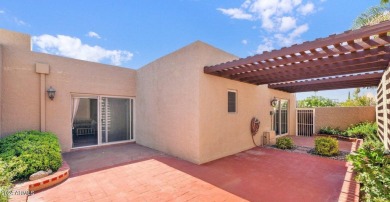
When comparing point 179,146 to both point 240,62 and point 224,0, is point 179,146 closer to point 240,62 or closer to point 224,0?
point 240,62

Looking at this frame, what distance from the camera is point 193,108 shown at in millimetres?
6500

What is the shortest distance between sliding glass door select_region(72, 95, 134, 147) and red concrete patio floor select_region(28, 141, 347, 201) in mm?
1843

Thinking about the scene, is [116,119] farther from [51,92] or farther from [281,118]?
[281,118]

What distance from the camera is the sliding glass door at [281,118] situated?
477 inches

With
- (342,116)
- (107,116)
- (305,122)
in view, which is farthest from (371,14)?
(107,116)

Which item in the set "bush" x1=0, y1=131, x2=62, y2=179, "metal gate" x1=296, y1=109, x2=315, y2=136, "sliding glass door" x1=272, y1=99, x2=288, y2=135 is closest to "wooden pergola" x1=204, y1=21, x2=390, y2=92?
"sliding glass door" x1=272, y1=99, x2=288, y2=135

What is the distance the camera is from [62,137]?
7.93m

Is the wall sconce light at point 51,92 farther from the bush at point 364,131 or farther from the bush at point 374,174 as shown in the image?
the bush at point 364,131

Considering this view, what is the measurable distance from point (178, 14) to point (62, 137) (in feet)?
27.4

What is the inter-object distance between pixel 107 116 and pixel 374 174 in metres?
10.1

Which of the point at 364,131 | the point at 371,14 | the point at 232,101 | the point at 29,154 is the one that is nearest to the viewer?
the point at 29,154

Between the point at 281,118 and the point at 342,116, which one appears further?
the point at 342,116

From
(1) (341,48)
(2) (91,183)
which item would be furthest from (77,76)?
(1) (341,48)

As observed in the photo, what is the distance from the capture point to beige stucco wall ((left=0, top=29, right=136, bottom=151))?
6.81 metres
